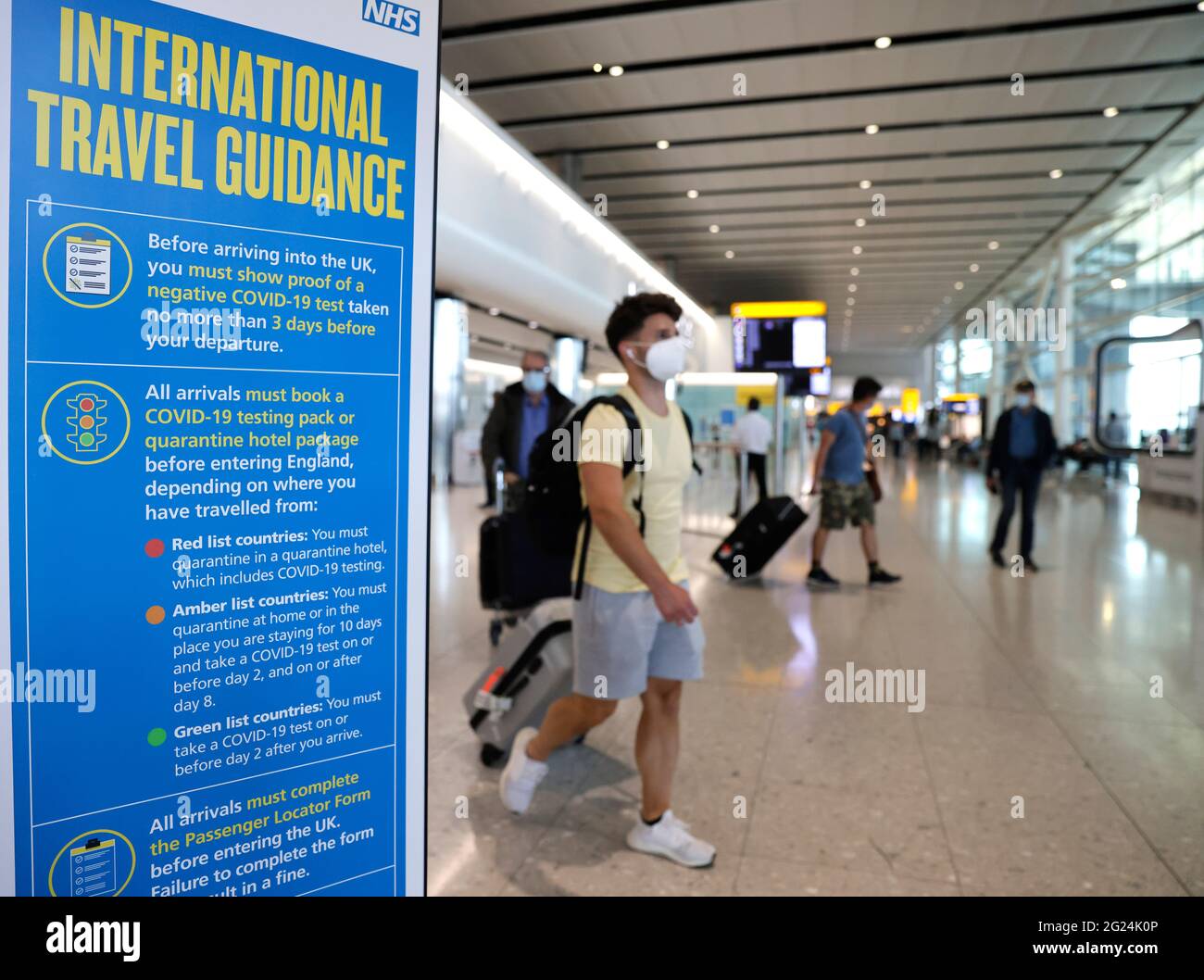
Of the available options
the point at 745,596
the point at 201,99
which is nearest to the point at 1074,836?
the point at 201,99

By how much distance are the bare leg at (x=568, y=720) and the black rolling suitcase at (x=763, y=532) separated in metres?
4.47

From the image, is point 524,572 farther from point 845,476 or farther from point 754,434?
point 754,434

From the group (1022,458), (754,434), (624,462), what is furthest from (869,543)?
(624,462)

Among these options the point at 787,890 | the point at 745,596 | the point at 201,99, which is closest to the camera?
the point at 201,99

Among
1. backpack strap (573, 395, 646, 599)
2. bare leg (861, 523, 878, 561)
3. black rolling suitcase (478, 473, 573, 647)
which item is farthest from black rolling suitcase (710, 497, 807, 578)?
backpack strap (573, 395, 646, 599)

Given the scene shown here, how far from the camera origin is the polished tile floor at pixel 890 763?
274cm

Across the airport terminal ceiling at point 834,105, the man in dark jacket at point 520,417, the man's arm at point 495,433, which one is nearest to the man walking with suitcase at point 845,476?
the man in dark jacket at point 520,417

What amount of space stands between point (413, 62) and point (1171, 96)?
14.0m

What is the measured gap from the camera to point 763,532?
7.40 meters

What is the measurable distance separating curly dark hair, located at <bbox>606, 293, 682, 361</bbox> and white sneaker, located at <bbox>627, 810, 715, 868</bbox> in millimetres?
1577

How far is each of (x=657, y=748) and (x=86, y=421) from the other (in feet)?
6.75

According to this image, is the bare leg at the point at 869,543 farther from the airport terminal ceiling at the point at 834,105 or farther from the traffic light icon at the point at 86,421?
the traffic light icon at the point at 86,421
